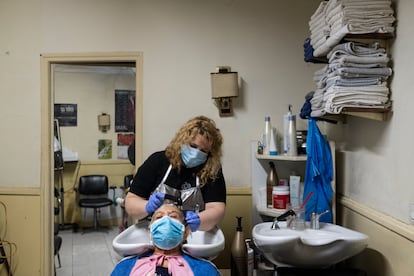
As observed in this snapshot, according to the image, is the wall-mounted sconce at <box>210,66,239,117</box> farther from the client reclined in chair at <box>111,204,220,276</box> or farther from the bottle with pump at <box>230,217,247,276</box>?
the client reclined in chair at <box>111,204,220,276</box>

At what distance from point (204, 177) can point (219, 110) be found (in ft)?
2.50

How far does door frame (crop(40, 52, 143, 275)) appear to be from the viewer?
2820 millimetres

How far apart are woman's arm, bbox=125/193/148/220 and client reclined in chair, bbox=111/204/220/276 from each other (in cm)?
26

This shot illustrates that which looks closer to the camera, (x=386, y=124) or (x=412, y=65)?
(x=412, y=65)

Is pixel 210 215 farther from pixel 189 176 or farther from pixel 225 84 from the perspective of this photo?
pixel 225 84

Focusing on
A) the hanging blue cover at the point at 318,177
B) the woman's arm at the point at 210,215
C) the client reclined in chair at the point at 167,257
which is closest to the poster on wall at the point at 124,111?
the woman's arm at the point at 210,215

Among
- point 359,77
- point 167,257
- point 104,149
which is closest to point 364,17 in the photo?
point 359,77

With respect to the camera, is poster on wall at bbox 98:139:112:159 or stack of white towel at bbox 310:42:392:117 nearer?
stack of white towel at bbox 310:42:392:117

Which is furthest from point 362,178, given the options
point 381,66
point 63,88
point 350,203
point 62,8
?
point 63,88

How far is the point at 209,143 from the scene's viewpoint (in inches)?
85.0

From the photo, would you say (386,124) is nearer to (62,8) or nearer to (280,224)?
(280,224)

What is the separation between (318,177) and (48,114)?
1.83 metres

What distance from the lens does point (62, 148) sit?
3.53 m

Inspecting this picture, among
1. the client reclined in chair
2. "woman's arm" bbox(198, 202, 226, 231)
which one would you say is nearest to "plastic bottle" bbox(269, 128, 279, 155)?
"woman's arm" bbox(198, 202, 226, 231)
